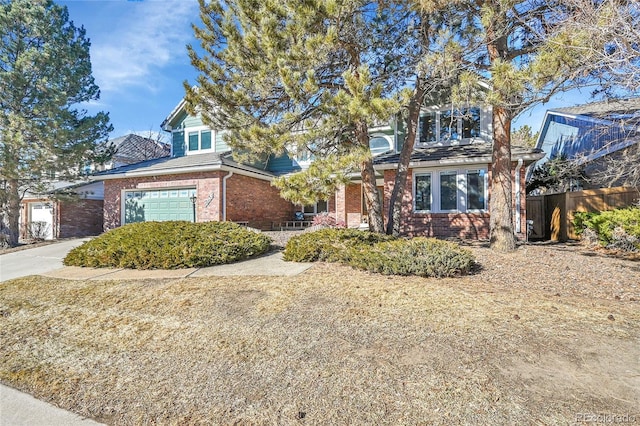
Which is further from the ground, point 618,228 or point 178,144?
point 178,144

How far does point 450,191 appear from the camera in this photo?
12.3 metres

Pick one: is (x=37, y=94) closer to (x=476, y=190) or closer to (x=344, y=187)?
(x=344, y=187)

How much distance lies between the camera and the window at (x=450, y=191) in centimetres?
1184

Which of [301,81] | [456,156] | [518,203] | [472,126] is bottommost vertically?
[518,203]

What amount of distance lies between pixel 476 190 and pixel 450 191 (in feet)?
2.89

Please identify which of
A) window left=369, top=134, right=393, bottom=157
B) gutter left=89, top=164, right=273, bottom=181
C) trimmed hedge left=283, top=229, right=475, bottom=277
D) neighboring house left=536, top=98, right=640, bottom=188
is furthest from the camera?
window left=369, top=134, right=393, bottom=157

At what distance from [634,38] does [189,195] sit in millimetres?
14231

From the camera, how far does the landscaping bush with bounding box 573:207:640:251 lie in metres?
8.34

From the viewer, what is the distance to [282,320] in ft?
14.2

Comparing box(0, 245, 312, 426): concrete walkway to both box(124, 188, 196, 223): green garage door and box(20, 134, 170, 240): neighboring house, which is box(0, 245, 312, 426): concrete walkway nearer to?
box(124, 188, 196, 223): green garage door

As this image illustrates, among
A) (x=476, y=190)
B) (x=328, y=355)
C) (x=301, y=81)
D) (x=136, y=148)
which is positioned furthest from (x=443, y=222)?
(x=136, y=148)

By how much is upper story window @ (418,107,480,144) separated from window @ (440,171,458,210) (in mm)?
2033

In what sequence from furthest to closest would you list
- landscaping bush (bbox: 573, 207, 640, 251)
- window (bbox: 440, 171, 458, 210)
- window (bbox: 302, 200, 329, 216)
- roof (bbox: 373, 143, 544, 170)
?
window (bbox: 302, 200, 329, 216)
window (bbox: 440, 171, 458, 210)
roof (bbox: 373, 143, 544, 170)
landscaping bush (bbox: 573, 207, 640, 251)

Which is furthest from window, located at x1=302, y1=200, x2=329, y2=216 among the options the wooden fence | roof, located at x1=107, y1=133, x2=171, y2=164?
roof, located at x1=107, y1=133, x2=171, y2=164
